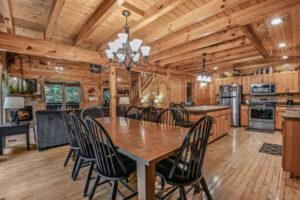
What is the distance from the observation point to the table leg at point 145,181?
3.39 feet

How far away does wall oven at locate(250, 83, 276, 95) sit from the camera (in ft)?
16.6

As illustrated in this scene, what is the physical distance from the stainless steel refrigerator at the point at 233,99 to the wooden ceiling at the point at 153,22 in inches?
77.8

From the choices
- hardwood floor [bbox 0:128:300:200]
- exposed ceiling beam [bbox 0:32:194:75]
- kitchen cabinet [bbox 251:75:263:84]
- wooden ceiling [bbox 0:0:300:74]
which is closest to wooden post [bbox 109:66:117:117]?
exposed ceiling beam [bbox 0:32:194:75]

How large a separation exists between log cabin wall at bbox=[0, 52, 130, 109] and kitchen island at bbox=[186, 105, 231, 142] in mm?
5390

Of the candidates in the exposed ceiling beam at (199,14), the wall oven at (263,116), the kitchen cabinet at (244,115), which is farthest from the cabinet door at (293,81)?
the exposed ceiling beam at (199,14)

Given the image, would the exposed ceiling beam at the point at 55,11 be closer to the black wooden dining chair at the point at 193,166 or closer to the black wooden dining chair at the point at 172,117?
the black wooden dining chair at the point at 172,117

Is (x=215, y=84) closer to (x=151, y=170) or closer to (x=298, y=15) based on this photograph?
(x=298, y=15)

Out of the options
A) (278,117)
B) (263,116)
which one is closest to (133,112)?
(263,116)

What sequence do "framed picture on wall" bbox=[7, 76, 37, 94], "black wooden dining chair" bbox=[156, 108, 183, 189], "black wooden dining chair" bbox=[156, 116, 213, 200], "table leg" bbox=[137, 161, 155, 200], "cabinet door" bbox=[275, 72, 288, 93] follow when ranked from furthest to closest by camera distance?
1. "framed picture on wall" bbox=[7, 76, 37, 94]
2. "cabinet door" bbox=[275, 72, 288, 93]
3. "black wooden dining chair" bbox=[156, 108, 183, 189]
4. "black wooden dining chair" bbox=[156, 116, 213, 200]
5. "table leg" bbox=[137, 161, 155, 200]

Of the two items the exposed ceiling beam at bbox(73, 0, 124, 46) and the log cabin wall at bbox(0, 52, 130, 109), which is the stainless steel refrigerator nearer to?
the exposed ceiling beam at bbox(73, 0, 124, 46)

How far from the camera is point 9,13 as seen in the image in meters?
2.03

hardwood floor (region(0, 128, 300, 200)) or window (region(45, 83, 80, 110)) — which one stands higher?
window (region(45, 83, 80, 110))

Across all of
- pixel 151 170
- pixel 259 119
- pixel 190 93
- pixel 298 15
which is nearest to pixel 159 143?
pixel 151 170

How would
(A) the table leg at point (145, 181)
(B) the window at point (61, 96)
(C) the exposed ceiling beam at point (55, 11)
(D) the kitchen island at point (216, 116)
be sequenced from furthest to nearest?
(B) the window at point (61, 96)
(D) the kitchen island at point (216, 116)
(C) the exposed ceiling beam at point (55, 11)
(A) the table leg at point (145, 181)
